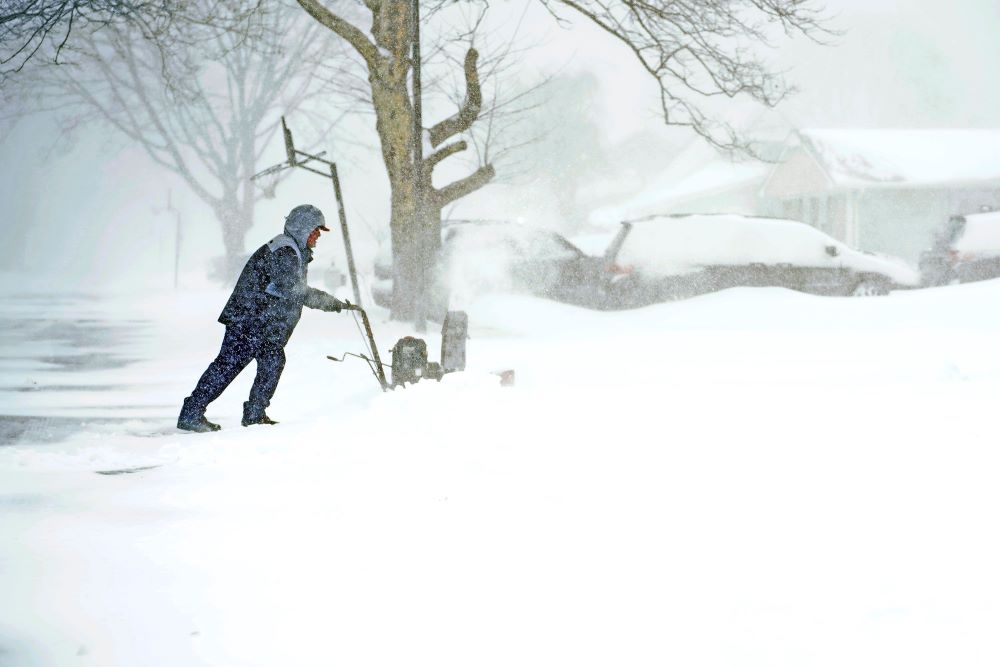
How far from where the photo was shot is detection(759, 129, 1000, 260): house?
88.1ft

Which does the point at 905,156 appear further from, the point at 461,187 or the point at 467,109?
the point at 467,109

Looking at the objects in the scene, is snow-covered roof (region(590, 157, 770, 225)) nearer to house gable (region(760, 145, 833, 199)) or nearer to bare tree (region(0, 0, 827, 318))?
house gable (region(760, 145, 833, 199))

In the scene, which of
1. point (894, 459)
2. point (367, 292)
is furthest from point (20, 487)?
point (367, 292)

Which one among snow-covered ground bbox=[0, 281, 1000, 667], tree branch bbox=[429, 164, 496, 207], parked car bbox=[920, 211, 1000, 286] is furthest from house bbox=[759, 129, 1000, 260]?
snow-covered ground bbox=[0, 281, 1000, 667]

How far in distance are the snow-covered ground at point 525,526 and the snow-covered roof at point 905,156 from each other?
2072 cm

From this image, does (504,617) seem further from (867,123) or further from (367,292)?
(867,123)

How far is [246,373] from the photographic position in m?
10.3

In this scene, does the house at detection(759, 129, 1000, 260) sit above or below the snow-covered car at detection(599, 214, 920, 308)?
above

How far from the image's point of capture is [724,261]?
45.1 ft

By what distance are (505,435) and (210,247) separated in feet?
224

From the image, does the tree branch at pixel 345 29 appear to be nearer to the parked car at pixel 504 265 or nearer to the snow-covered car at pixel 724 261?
the parked car at pixel 504 265

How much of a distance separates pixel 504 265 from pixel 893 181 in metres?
16.7

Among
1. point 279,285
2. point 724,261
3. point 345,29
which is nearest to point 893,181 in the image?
point 724,261

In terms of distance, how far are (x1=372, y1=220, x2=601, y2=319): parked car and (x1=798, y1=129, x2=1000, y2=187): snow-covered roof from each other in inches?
600
